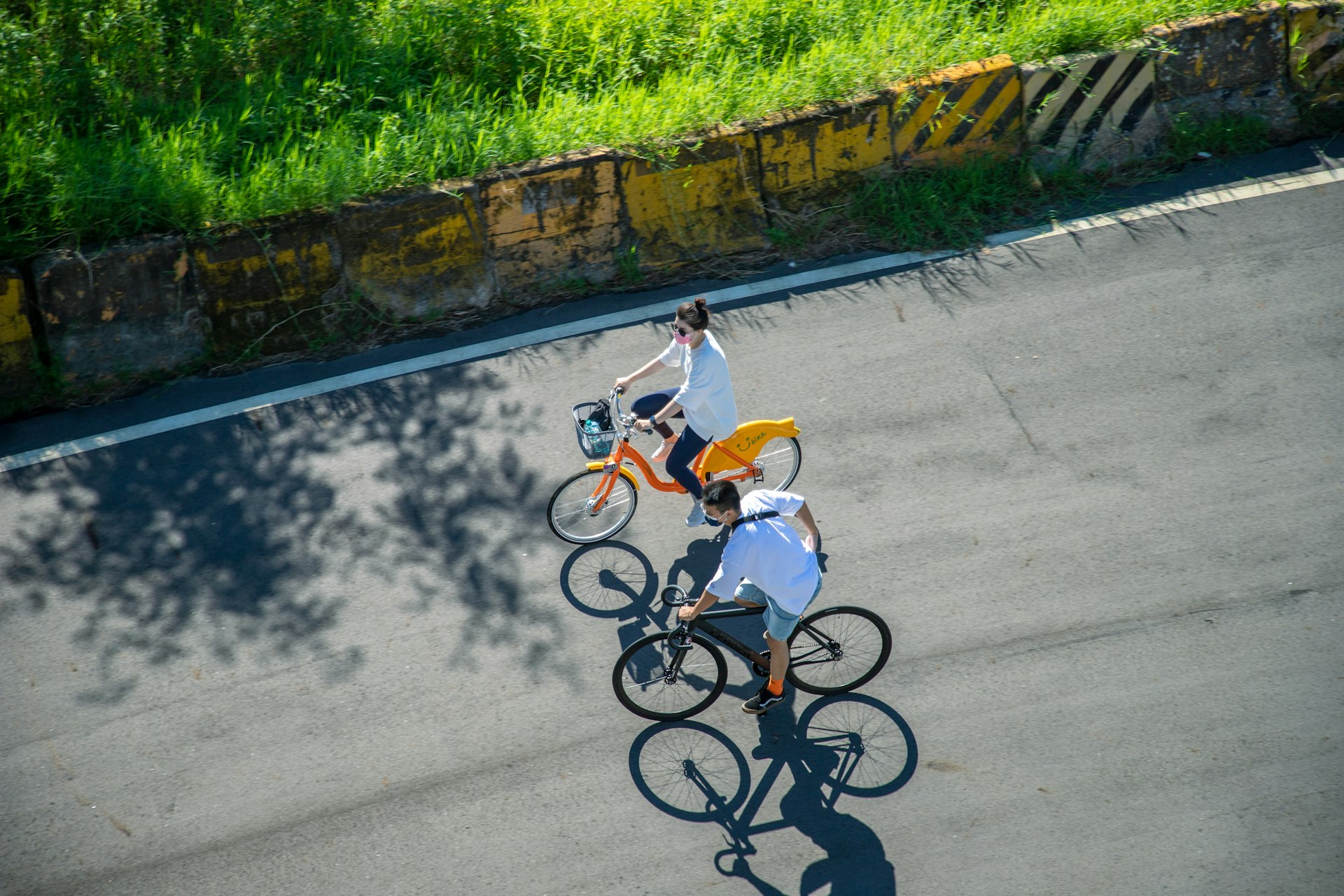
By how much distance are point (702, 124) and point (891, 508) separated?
4.06 meters

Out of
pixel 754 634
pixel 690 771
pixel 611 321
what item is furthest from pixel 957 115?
pixel 690 771

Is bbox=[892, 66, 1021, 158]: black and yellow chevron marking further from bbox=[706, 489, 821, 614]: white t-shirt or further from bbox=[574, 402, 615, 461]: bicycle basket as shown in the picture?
bbox=[706, 489, 821, 614]: white t-shirt

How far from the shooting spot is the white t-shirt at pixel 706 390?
634cm

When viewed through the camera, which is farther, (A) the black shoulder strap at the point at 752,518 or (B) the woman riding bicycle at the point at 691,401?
(B) the woman riding bicycle at the point at 691,401

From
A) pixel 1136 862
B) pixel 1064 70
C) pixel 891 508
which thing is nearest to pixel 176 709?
pixel 891 508

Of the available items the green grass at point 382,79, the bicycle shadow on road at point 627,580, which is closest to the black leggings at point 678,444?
the bicycle shadow on road at point 627,580

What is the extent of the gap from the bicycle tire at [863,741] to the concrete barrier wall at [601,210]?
14.6ft

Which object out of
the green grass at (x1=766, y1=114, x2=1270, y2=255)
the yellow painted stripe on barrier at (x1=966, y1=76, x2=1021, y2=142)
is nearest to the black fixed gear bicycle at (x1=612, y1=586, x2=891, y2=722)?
the green grass at (x1=766, y1=114, x2=1270, y2=255)

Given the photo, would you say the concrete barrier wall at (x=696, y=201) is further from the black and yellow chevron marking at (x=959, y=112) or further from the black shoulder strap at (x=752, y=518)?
the black shoulder strap at (x=752, y=518)

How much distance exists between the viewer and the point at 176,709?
616 centimetres

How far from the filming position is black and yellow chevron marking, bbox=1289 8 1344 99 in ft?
31.1

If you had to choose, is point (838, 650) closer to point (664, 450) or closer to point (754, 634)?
point (754, 634)

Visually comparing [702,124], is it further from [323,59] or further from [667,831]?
[667,831]

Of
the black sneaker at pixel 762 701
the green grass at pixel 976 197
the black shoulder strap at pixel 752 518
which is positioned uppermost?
the green grass at pixel 976 197
